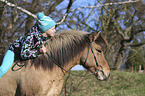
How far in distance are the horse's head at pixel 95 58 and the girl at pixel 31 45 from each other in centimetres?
83

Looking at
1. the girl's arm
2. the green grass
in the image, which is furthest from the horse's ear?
the green grass

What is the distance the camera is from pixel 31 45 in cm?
269

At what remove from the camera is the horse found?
2559 millimetres

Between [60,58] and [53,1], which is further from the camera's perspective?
[53,1]

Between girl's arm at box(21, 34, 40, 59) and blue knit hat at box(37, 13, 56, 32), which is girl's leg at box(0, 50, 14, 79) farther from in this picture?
blue knit hat at box(37, 13, 56, 32)

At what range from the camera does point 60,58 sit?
2896 millimetres

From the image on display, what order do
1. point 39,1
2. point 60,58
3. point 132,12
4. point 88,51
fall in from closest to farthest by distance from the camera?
1. point 60,58
2. point 88,51
3. point 39,1
4. point 132,12

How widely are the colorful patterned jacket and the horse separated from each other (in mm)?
118

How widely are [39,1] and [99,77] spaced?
14.4 feet

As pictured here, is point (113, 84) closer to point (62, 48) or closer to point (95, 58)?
point (95, 58)

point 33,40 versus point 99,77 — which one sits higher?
point 33,40

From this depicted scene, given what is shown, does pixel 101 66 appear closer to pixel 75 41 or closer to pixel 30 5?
pixel 75 41

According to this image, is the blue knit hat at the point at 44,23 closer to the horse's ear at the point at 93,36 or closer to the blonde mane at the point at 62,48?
the blonde mane at the point at 62,48

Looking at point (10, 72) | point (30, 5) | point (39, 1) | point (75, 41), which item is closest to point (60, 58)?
point (75, 41)
